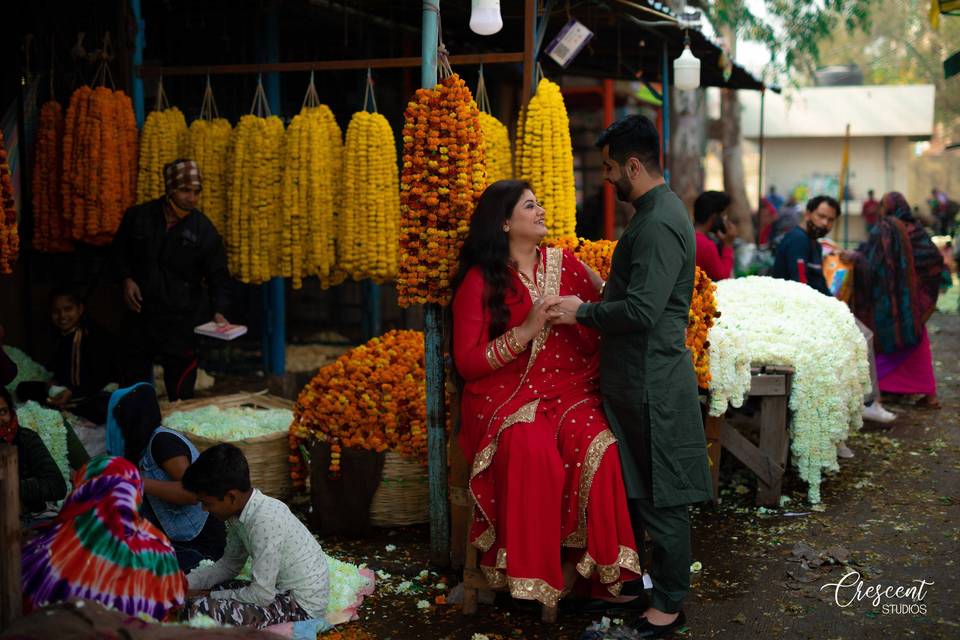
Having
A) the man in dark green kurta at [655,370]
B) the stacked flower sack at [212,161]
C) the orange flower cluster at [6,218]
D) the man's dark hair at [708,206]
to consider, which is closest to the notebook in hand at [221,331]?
the stacked flower sack at [212,161]

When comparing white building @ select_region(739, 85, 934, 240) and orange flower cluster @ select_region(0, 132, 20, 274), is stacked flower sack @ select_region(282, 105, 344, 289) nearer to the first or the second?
orange flower cluster @ select_region(0, 132, 20, 274)

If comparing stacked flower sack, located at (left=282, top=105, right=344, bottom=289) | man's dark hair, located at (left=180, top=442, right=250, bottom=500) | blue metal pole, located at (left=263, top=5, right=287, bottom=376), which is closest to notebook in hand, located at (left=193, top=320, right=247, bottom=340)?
stacked flower sack, located at (left=282, top=105, right=344, bottom=289)

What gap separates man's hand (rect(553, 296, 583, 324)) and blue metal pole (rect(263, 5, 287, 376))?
4242 millimetres

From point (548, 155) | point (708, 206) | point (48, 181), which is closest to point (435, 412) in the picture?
point (548, 155)

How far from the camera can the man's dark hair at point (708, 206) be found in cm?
754

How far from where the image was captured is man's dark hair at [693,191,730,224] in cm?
754

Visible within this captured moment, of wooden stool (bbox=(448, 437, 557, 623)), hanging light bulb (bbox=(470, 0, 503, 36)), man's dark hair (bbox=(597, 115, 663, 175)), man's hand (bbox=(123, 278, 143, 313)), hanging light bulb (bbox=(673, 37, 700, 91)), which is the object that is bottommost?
Result: wooden stool (bbox=(448, 437, 557, 623))

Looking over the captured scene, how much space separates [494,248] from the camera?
14.9 ft

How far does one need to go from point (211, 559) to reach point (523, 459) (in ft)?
5.38

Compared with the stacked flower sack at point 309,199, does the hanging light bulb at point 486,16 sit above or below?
above

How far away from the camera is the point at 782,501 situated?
6.23 metres

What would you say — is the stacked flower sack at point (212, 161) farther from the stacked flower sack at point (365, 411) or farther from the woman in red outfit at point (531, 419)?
the woman in red outfit at point (531, 419)

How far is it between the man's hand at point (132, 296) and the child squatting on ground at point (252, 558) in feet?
8.24

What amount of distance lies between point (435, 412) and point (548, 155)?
2.08 m
